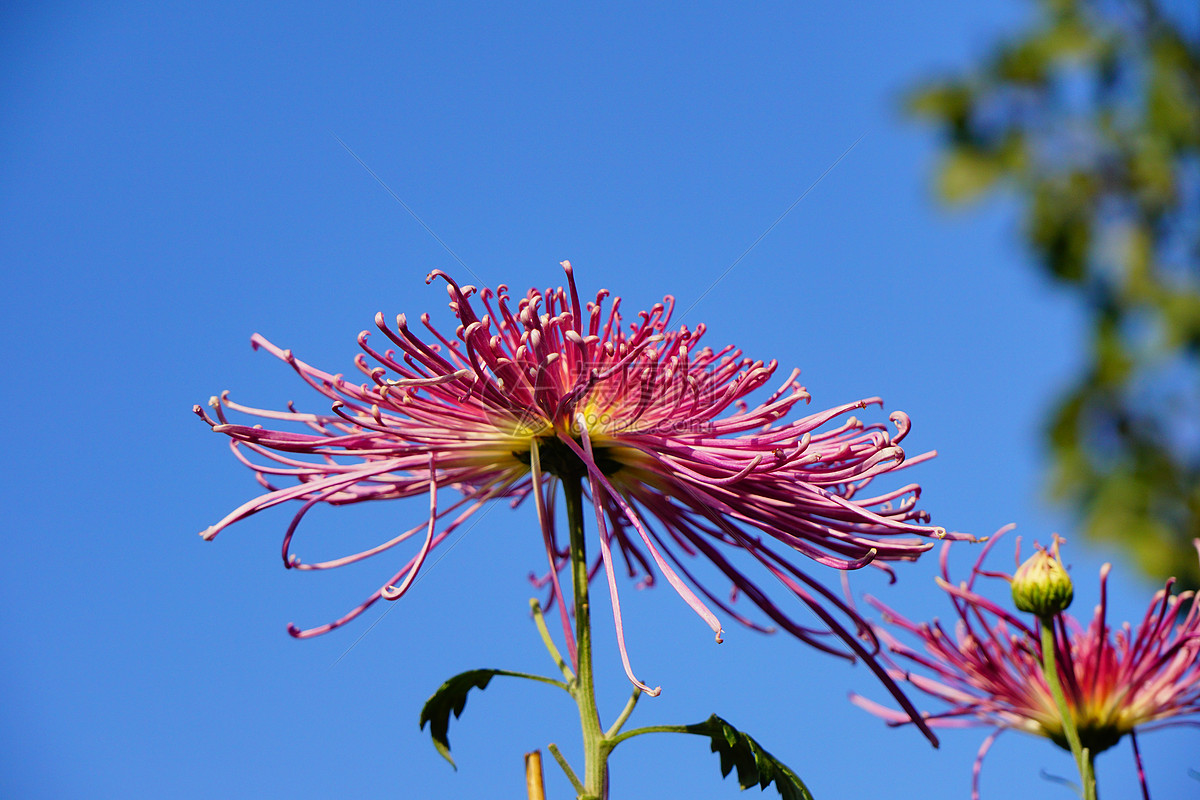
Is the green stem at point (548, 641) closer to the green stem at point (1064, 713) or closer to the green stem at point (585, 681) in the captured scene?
the green stem at point (585, 681)

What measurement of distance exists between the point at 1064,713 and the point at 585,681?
2.38 feet

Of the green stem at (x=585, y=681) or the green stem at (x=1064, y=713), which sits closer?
the green stem at (x=585, y=681)

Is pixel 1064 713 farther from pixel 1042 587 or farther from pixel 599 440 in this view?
pixel 599 440

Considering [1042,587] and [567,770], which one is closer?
[567,770]

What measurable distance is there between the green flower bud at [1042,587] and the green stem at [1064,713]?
2 cm

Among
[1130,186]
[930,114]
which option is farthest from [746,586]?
[930,114]

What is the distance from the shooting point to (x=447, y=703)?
4.09 feet

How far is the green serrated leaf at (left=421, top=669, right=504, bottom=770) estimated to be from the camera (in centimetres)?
123

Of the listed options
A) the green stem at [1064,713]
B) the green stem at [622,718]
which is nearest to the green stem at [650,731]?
the green stem at [622,718]

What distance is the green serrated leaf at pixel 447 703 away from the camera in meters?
1.23

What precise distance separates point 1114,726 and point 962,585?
40 cm

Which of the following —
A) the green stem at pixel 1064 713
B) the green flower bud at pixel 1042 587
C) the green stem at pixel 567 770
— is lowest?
the green stem at pixel 567 770

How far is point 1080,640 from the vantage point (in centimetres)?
182

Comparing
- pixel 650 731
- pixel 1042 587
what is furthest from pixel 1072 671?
pixel 650 731
